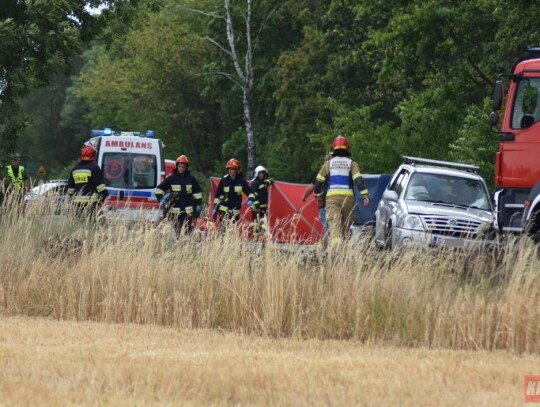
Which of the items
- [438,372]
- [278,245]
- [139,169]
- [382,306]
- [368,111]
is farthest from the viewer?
[368,111]

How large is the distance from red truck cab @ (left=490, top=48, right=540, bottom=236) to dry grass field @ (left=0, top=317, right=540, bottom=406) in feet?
21.6

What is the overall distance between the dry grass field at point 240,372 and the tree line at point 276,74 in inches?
384

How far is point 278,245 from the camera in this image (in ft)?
46.5

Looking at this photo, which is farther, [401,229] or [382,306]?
[401,229]

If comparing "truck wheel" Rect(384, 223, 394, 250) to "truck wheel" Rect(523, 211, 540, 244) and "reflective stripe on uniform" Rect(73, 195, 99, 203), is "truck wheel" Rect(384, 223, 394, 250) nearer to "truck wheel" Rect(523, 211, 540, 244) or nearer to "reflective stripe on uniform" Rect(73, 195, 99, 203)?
"truck wheel" Rect(523, 211, 540, 244)

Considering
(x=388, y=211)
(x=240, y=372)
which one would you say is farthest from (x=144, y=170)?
(x=240, y=372)

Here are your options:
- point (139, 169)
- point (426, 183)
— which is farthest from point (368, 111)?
point (426, 183)

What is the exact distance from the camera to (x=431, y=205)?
67.7 ft

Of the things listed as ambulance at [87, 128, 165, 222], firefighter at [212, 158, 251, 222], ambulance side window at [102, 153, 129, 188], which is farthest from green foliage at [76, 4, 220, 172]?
firefighter at [212, 158, 251, 222]

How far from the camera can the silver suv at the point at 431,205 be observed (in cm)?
1986

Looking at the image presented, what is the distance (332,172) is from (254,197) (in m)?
5.46

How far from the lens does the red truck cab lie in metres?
17.8

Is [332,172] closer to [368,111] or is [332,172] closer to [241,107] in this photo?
[368,111]

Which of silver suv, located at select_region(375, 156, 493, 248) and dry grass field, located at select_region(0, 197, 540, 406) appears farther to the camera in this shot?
silver suv, located at select_region(375, 156, 493, 248)
